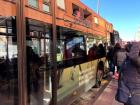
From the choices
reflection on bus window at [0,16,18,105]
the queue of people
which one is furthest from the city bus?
the queue of people

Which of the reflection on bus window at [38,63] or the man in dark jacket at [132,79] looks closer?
the man in dark jacket at [132,79]

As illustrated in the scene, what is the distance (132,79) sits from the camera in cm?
521

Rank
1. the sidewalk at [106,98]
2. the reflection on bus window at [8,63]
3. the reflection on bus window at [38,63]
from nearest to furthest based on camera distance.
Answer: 1. the reflection on bus window at [8,63]
2. the reflection on bus window at [38,63]
3. the sidewalk at [106,98]

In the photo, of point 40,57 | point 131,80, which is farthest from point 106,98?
point 131,80

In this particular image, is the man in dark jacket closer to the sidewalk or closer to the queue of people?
the queue of people

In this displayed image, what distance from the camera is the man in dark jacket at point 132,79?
5.19 m

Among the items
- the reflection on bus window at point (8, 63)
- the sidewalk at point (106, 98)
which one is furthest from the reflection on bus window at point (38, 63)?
the sidewalk at point (106, 98)

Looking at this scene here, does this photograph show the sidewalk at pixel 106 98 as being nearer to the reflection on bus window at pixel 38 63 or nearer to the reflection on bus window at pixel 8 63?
the reflection on bus window at pixel 38 63

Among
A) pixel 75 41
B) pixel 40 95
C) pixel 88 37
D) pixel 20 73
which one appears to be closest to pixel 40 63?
pixel 40 95

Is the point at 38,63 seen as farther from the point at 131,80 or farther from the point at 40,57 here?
the point at 131,80

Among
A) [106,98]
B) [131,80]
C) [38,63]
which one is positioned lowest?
[106,98]

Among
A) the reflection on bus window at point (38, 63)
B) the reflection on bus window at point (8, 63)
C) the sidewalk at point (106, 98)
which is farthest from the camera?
the sidewalk at point (106, 98)

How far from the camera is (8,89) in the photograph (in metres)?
5.25

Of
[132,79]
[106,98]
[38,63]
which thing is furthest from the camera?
[106,98]
